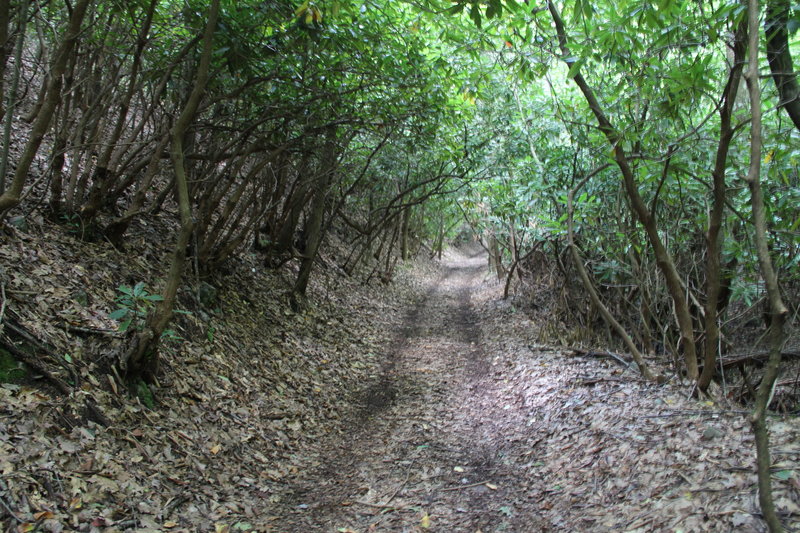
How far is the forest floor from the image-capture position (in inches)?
125

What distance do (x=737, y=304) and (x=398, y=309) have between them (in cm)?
781

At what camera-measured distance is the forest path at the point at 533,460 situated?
340 centimetres

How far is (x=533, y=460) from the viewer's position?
464 cm

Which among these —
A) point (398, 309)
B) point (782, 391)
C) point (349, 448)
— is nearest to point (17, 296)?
→ point (349, 448)

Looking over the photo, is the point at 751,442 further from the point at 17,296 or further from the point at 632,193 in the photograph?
the point at 17,296

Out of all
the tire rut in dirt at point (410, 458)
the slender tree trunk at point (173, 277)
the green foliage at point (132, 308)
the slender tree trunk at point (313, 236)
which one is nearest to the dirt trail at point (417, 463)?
the tire rut in dirt at point (410, 458)

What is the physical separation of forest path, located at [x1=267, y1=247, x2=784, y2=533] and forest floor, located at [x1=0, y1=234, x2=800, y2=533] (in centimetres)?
2

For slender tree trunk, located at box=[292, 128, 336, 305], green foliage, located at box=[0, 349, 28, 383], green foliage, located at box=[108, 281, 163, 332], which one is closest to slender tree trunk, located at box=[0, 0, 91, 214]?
green foliage, located at box=[108, 281, 163, 332]

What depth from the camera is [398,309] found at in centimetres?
1298

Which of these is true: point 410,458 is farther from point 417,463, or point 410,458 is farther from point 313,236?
point 313,236

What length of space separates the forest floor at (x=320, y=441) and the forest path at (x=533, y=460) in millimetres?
18

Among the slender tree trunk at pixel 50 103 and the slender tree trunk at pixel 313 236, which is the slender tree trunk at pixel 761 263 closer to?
the slender tree trunk at pixel 50 103

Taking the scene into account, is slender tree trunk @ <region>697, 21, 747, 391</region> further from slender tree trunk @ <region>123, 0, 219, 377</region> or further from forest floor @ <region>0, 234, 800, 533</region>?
slender tree trunk @ <region>123, 0, 219, 377</region>

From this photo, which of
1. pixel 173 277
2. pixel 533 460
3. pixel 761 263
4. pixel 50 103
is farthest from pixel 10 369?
pixel 761 263
